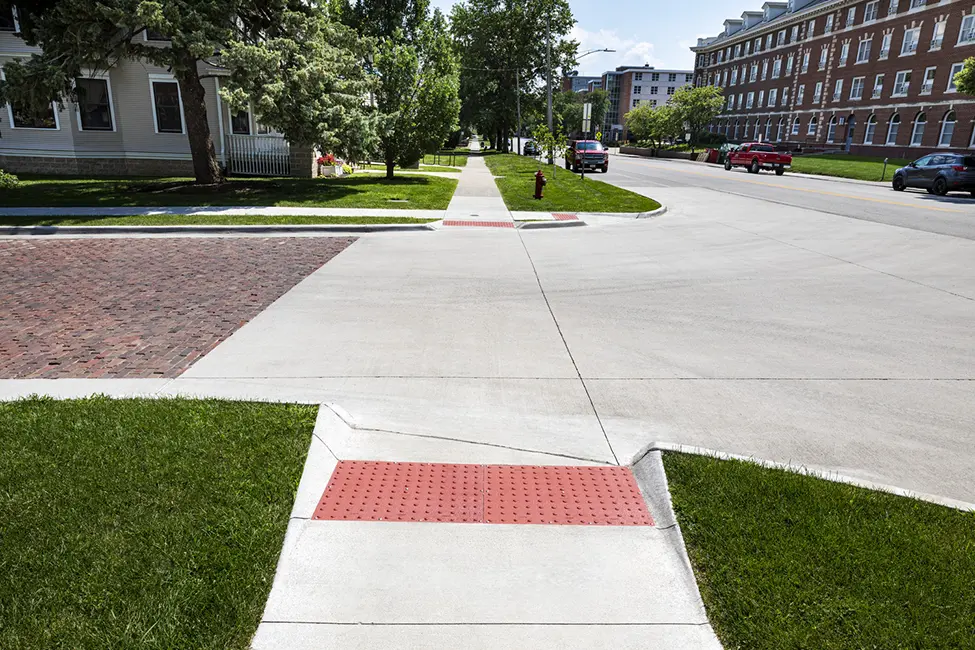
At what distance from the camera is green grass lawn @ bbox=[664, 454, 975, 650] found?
9.05 feet

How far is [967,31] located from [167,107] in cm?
5216

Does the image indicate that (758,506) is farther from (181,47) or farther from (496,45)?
(496,45)

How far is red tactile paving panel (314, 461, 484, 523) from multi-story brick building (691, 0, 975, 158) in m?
54.7

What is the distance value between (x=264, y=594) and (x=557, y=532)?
4.96ft

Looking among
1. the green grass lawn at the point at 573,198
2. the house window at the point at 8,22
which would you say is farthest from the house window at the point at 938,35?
the house window at the point at 8,22

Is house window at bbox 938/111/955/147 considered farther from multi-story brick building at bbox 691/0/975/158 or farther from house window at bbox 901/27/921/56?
house window at bbox 901/27/921/56

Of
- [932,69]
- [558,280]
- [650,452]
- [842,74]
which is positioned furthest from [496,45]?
[650,452]

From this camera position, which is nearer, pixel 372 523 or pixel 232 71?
pixel 372 523

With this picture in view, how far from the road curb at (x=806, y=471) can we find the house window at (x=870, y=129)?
61.1m

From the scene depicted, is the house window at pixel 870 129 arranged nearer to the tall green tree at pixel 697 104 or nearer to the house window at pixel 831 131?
the house window at pixel 831 131

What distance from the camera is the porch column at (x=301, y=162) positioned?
2550 centimetres

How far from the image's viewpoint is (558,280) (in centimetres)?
991

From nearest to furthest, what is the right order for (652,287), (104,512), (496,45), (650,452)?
(104,512) < (650,452) < (652,287) < (496,45)

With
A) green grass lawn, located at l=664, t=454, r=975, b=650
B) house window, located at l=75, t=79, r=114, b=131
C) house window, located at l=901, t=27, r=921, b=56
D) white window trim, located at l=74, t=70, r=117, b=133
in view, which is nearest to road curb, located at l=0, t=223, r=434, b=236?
green grass lawn, located at l=664, t=454, r=975, b=650
